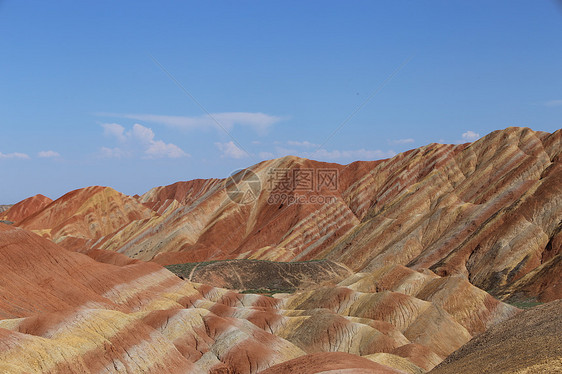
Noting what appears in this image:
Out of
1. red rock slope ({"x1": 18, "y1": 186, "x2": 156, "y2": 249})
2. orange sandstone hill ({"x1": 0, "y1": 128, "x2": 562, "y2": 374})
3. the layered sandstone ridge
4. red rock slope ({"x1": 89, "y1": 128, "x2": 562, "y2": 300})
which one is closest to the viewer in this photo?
the layered sandstone ridge

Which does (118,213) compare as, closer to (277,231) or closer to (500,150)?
(277,231)

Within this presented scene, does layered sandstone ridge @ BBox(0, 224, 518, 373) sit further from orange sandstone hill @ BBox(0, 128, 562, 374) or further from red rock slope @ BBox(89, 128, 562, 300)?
red rock slope @ BBox(89, 128, 562, 300)

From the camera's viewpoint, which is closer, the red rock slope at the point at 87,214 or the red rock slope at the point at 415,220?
the red rock slope at the point at 415,220

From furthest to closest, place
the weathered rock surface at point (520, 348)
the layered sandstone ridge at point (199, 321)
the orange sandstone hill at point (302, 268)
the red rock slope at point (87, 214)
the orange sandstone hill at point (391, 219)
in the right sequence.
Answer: the red rock slope at point (87, 214), the orange sandstone hill at point (391, 219), the orange sandstone hill at point (302, 268), the layered sandstone ridge at point (199, 321), the weathered rock surface at point (520, 348)

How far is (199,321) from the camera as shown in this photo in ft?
157

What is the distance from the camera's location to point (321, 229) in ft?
411

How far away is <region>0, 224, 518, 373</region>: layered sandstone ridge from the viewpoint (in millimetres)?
32875

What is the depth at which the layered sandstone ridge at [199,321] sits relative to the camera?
32875 mm

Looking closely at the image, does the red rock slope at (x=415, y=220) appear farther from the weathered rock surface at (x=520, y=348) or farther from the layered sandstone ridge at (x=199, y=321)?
the weathered rock surface at (x=520, y=348)

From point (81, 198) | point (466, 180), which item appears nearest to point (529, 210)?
point (466, 180)

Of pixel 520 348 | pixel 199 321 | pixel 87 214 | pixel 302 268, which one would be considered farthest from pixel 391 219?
pixel 87 214

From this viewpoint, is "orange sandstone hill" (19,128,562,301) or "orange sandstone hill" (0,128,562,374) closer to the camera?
"orange sandstone hill" (0,128,562,374)

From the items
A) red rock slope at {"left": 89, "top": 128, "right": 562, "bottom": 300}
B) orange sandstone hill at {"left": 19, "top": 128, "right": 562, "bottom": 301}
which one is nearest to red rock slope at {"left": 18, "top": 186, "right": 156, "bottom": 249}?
orange sandstone hill at {"left": 19, "top": 128, "right": 562, "bottom": 301}

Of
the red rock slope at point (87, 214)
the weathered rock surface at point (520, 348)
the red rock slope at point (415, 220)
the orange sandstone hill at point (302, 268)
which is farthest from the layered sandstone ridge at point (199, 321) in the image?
the red rock slope at point (87, 214)
